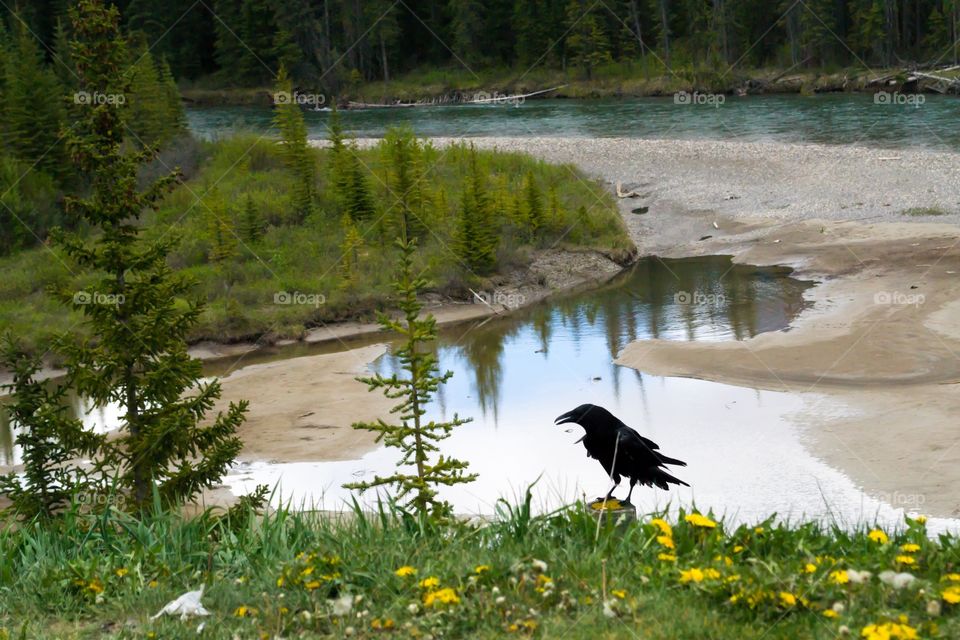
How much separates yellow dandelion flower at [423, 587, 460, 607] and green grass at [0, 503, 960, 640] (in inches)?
0.8

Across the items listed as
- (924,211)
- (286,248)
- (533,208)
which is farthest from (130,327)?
(924,211)

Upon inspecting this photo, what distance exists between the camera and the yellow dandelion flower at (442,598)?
5531 mm

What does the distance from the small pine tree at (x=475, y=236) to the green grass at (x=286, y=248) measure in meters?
0.36

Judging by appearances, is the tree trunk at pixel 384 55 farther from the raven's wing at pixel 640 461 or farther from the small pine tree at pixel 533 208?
the raven's wing at pixel 640 461

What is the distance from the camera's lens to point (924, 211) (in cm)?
3128

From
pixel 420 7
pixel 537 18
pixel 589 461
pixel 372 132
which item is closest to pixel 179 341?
pixel 589 461

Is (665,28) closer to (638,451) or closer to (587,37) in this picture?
(587,37)

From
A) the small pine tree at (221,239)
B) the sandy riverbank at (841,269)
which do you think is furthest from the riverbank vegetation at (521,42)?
the small pine tree at (221,239)

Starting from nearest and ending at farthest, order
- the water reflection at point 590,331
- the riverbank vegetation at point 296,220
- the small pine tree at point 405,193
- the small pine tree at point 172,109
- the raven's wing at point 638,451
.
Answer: the raven's wing at point 638,451
the water reflection at point 590,331
the riverbank vegetation at point 296,220
the small pine tree at point 405,193
the small pine tree at point 172,109

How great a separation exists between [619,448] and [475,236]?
21.2 m

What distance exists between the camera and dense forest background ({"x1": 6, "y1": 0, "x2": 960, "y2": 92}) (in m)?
69.1

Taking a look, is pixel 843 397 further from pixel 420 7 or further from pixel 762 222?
pixel 420 7

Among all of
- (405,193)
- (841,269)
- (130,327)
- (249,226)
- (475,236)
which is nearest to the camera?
(130,327)

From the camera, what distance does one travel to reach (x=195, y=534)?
284 inches
